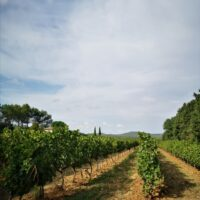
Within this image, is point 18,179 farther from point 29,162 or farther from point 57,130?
point 57,130

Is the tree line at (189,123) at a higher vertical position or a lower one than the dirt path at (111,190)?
higher

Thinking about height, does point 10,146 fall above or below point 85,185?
above

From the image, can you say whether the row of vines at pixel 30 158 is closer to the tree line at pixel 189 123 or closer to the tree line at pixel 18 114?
→ the tree line at pixel 189 123

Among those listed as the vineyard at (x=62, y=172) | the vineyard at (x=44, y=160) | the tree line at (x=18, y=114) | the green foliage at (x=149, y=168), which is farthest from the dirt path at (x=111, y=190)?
the tree line at (x=18, y=114)

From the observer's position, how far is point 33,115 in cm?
11000

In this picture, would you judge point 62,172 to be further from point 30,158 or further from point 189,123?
point 189,123

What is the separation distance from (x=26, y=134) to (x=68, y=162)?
4590 mm

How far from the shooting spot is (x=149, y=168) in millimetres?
17875

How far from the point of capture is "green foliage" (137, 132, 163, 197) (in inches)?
679

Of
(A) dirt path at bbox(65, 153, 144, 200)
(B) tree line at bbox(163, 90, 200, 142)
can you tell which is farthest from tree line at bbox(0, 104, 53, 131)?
(A) dirt path at bbox(65, 153, 144, 200)

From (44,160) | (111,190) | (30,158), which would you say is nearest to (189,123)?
(111,190)

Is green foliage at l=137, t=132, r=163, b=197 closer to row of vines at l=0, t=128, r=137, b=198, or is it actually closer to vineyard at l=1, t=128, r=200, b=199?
vineyard at l=1, t=128, r=200, b=199

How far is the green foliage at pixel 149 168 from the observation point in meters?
17.2

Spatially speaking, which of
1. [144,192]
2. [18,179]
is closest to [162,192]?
[144,192]
